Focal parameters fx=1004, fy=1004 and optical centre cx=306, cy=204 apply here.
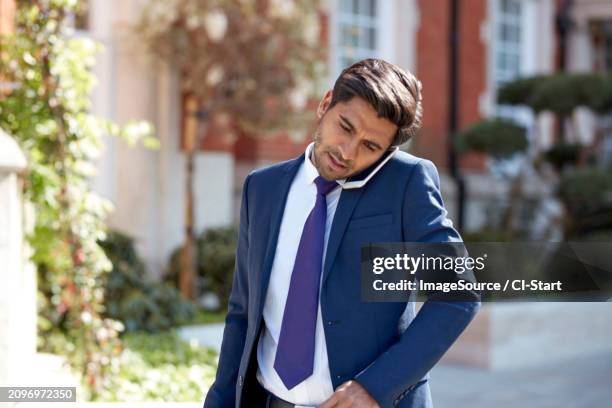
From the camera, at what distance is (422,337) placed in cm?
222

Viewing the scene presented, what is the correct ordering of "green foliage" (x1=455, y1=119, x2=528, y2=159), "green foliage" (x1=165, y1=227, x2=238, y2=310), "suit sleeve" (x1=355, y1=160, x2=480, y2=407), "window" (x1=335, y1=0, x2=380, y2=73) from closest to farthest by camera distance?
1. "suit sleeve" (x1=355, y1=160, x2=480, y2=407)
2. "green foliage" (x1=165, y1=227, x2=238, y2=310)
3. "green foliage" (x1=455, y1=119, x2=528, y2=159)
4. "window" (x1=335, y1=0, x2=380, y2=73)

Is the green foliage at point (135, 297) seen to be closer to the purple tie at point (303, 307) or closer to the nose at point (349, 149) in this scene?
the purple tie at point (303, 307)

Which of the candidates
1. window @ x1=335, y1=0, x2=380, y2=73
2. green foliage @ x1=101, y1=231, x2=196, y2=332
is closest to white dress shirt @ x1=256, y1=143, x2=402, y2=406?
green foliage @ x1=101, y1=231, x2=196, y2=332

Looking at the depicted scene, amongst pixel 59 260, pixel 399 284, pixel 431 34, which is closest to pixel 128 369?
pixel 59 260

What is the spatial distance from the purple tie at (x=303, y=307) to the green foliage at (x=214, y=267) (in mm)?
7022

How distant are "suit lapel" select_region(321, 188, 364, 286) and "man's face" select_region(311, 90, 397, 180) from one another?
6 cm

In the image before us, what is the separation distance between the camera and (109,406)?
436 cm

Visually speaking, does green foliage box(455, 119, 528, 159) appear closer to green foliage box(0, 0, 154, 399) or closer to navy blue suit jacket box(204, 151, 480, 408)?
green foliage box(0, 0, 154, 399)

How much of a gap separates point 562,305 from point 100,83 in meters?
4.90

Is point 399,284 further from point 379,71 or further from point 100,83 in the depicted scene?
point 100,83

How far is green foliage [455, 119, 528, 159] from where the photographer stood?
11188 mm

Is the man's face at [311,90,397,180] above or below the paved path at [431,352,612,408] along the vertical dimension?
above

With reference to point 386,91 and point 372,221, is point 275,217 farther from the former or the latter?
point 386,91

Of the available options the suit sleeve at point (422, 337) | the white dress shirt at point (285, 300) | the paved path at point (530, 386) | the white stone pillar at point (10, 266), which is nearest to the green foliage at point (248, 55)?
the paved path at point (530, 386)
